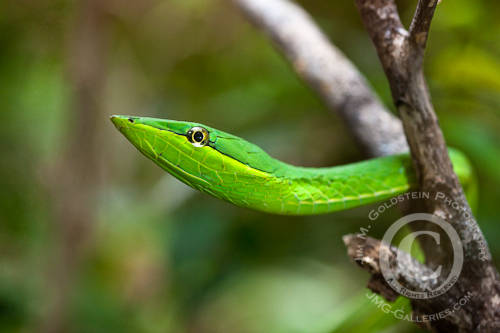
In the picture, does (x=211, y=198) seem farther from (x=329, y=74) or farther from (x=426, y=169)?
(x=426, y=169)

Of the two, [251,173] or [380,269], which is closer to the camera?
Result: [380,269]

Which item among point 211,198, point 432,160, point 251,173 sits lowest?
point 251,173

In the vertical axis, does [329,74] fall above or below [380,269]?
above

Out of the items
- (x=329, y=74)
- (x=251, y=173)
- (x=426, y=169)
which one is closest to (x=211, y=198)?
(x=329, y=74)

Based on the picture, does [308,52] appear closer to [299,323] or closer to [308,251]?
[308,251]

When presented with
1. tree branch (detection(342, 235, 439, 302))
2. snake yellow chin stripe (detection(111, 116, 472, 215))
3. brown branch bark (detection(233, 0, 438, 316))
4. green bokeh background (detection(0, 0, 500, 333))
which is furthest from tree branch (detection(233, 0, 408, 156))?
tree branch (detection(342, 235, 439, 302))

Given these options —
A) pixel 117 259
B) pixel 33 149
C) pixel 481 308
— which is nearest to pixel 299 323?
pixel 117 259

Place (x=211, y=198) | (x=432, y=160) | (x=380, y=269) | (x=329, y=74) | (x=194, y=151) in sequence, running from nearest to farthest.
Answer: (x=380, y=269), (x=432, y=160), (x=194, y=151), (x=329, y=74), (x=211, y=198)

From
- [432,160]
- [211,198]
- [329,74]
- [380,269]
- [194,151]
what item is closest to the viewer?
[380,269]
